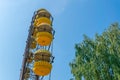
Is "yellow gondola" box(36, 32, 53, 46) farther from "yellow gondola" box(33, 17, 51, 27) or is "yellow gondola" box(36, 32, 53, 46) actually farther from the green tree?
the green tree

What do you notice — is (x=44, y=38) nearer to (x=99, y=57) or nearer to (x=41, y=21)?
(x=41, y=21)

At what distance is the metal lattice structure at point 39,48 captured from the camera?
109 feet

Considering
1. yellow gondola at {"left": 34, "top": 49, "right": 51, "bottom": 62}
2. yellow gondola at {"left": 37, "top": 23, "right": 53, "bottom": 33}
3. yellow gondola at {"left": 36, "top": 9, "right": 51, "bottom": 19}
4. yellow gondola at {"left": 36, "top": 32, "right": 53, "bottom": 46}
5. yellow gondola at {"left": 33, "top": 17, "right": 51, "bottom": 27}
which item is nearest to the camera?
yellow gondola at {"left": 34, "top": 49, "right": 51, "bottom": 62}

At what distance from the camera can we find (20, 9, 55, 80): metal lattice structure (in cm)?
3334

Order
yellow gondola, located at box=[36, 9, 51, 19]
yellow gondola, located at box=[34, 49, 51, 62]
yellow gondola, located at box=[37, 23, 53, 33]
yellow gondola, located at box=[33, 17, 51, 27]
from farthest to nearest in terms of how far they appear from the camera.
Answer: yellow gondola, located at box=[36, 9, 51, 19], yellow gondola, located at box=[33, 17, 51, 27], yellow gondola, located at box=[37, 23, 53, 33], yellow gondola, located at box=[34, 49, 51, 62]

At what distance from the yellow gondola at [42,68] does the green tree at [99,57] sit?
4.45m

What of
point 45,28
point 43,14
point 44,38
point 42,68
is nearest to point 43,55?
point 42,68

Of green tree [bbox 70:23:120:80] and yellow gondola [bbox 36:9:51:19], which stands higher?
yellow gondola [bbox 36:9:51:19]

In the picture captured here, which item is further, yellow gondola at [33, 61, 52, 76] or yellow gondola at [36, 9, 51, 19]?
yellow gondola at [36, 9, 51, 19]

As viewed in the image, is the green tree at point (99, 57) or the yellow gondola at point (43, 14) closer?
the green tree at point (99, 57)

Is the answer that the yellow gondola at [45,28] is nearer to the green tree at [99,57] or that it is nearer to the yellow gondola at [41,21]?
the yellow gondola at [41,21]

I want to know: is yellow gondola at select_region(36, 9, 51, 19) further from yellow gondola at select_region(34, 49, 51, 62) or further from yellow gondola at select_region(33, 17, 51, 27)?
yellow gondola at select_region(34, 49, 51, 62)

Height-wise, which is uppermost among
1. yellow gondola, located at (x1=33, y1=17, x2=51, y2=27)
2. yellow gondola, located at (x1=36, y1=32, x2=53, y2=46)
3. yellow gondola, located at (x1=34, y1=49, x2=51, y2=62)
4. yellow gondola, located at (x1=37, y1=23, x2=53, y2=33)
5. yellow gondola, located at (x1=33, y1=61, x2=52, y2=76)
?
yellow gondola, located at (x1=33, y1=17, x2=51, y2=27)

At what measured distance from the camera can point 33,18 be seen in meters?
38.6
